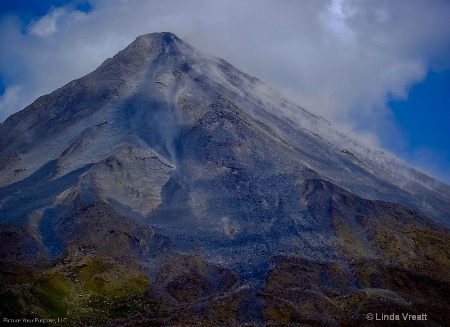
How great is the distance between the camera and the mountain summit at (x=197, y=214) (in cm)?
5947

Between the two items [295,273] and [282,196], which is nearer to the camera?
[295,273]

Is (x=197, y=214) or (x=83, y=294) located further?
(x=197, y=214)

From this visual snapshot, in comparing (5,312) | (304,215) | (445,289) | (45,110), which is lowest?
(445,289)

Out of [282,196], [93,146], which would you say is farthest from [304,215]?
[93,146]

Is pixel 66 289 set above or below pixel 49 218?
below

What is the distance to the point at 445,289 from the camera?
66.4 meters

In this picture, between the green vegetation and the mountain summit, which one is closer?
the green vegetation

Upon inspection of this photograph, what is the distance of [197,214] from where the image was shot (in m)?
81.6

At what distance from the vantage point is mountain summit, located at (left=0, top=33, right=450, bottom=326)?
59.5 metres

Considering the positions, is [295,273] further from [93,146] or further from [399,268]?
[93,146]

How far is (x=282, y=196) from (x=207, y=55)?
7577cm

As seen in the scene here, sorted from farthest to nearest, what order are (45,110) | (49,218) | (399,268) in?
(45,110) < (49,218) < (399,268)

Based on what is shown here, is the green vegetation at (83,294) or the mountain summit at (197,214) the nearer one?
the green vegetation at (83,294)

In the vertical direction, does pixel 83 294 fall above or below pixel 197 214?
below
